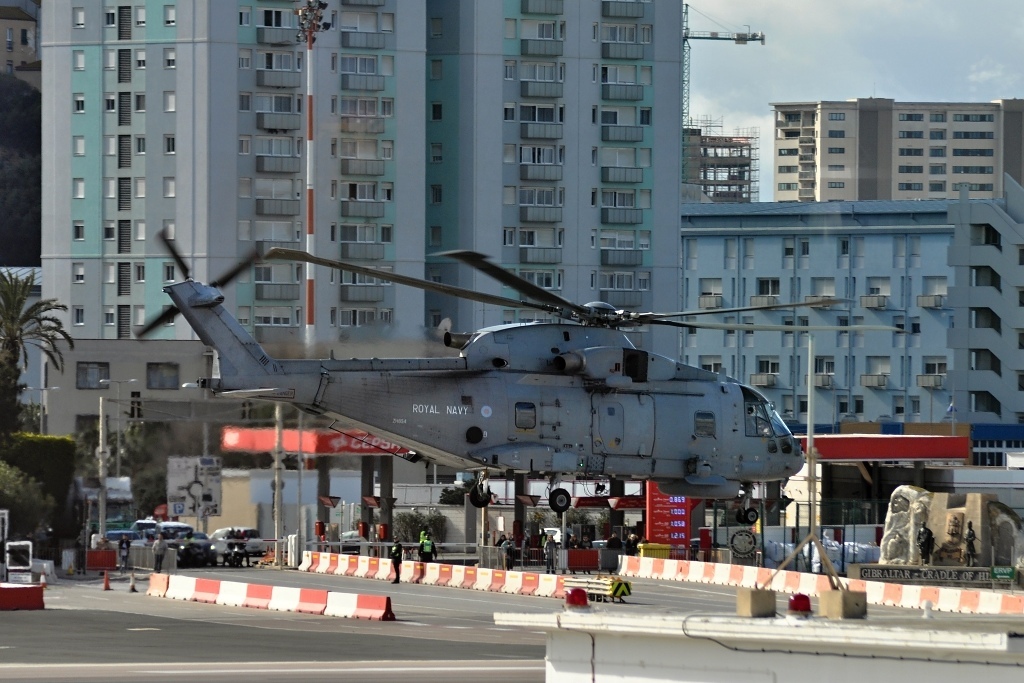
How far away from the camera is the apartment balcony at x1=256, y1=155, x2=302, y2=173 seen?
97938 mm

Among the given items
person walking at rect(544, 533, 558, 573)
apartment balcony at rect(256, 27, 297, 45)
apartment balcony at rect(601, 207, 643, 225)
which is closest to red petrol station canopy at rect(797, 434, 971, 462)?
person walking at rect(544, 533, 558, 573)

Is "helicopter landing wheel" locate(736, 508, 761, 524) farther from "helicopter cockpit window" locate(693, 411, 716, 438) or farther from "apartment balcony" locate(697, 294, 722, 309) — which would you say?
"apartment balcony" locate(697, 294, 722, 309)

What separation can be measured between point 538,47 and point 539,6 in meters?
2.65

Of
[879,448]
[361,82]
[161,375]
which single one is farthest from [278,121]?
[879,448]

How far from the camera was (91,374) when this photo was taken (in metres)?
93.1

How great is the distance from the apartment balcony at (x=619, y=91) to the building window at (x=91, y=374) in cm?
3568

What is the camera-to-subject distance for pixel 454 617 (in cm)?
3788

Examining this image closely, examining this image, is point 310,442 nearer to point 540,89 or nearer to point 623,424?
point 623,424

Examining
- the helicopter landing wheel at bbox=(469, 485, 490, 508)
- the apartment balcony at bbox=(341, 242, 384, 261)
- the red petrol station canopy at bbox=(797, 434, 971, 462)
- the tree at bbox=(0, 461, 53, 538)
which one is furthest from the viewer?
the apartment balcony at bbox=(341, 242, 384, 261)

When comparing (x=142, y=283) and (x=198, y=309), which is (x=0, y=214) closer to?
(x=142, y=283)

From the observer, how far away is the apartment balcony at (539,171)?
342ft

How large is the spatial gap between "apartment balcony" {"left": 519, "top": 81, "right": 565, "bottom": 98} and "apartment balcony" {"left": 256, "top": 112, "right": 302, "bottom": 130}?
14.5m

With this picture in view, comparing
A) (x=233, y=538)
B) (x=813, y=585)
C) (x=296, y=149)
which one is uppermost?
(x=296, y=149)

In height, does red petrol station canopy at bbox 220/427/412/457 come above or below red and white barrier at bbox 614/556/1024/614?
above
